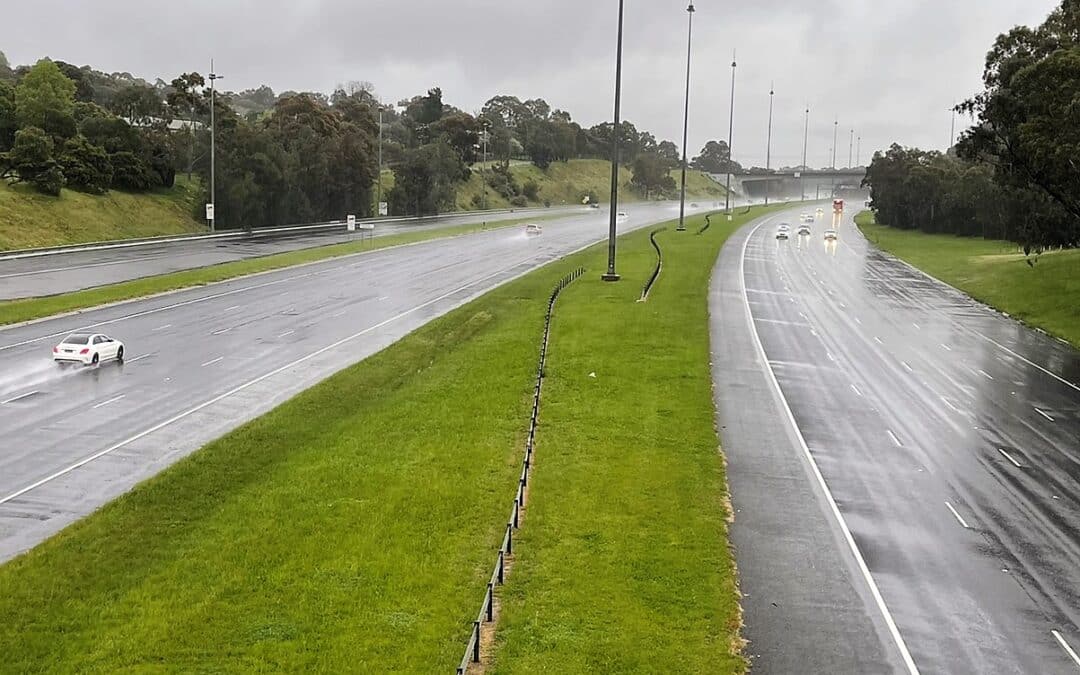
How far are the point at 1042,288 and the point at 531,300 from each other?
32557mm

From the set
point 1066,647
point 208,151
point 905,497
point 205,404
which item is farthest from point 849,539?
point 208,151

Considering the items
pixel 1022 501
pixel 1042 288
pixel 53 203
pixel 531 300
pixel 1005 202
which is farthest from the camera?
pixel 53 203

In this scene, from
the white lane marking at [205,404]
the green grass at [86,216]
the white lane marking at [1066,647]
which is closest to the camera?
the white lane marking at [1066,647]

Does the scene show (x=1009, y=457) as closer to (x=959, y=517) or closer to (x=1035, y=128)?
(x=959, y=517)

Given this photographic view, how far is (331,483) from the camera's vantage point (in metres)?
22.1

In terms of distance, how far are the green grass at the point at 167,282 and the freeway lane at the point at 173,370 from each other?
4.70 feet

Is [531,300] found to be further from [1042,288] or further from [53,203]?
[53,203]

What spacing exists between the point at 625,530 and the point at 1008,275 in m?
59.8

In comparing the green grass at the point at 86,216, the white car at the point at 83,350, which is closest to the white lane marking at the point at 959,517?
the white car at the point at 83,350

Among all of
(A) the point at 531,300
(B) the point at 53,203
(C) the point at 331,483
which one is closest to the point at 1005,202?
(A) the point at 531,300

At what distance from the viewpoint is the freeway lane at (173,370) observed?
22562 millimetres

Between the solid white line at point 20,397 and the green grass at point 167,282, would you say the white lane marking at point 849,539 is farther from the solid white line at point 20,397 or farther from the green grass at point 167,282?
the green grass at point 167,282

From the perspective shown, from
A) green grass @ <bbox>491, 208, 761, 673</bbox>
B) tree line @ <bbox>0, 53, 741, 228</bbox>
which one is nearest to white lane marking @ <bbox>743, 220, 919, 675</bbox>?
green grass @ <bbox>491, 208, 761, 673</bbox>

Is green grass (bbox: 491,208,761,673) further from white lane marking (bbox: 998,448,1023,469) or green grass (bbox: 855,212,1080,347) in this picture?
green grass (bbox: 855,212,1080,347)
